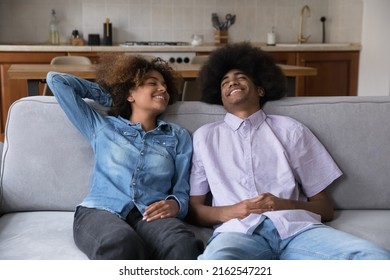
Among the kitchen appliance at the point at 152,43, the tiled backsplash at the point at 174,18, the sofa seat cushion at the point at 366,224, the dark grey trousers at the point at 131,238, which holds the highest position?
the tiled backsplash at the point at 174,18

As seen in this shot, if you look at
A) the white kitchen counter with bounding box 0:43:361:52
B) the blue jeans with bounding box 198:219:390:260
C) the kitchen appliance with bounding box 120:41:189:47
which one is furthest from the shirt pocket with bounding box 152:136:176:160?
the kitchen appliance with bounding box 120:41:189:47

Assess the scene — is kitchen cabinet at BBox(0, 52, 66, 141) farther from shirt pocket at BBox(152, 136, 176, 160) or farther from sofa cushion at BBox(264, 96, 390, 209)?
sofa cushion at BBox(264, 96, 390, 209)

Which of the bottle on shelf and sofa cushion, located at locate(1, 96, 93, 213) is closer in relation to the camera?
sofa cushion, located at locate(1, 96, 93, 213)

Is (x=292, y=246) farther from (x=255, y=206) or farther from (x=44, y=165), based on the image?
(x=44, y=165)

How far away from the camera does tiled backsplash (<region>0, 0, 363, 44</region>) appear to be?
4.76 metres

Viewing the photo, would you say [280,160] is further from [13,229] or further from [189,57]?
[189,57]

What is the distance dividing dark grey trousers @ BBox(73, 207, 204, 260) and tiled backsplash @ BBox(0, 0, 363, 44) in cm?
348

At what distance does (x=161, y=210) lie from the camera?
1.61 metres

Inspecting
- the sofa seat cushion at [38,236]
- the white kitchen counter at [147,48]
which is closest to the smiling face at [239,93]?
the sofa seat cushion at [38,236]

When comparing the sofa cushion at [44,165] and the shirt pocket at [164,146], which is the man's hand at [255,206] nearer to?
the shirt pocket at [164,146]

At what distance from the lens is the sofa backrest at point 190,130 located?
1.79 metres

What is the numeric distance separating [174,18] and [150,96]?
326 centimetres

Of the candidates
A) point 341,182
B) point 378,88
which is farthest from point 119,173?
point 378,88

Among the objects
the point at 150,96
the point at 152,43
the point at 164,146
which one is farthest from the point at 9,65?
the point at 164,146
